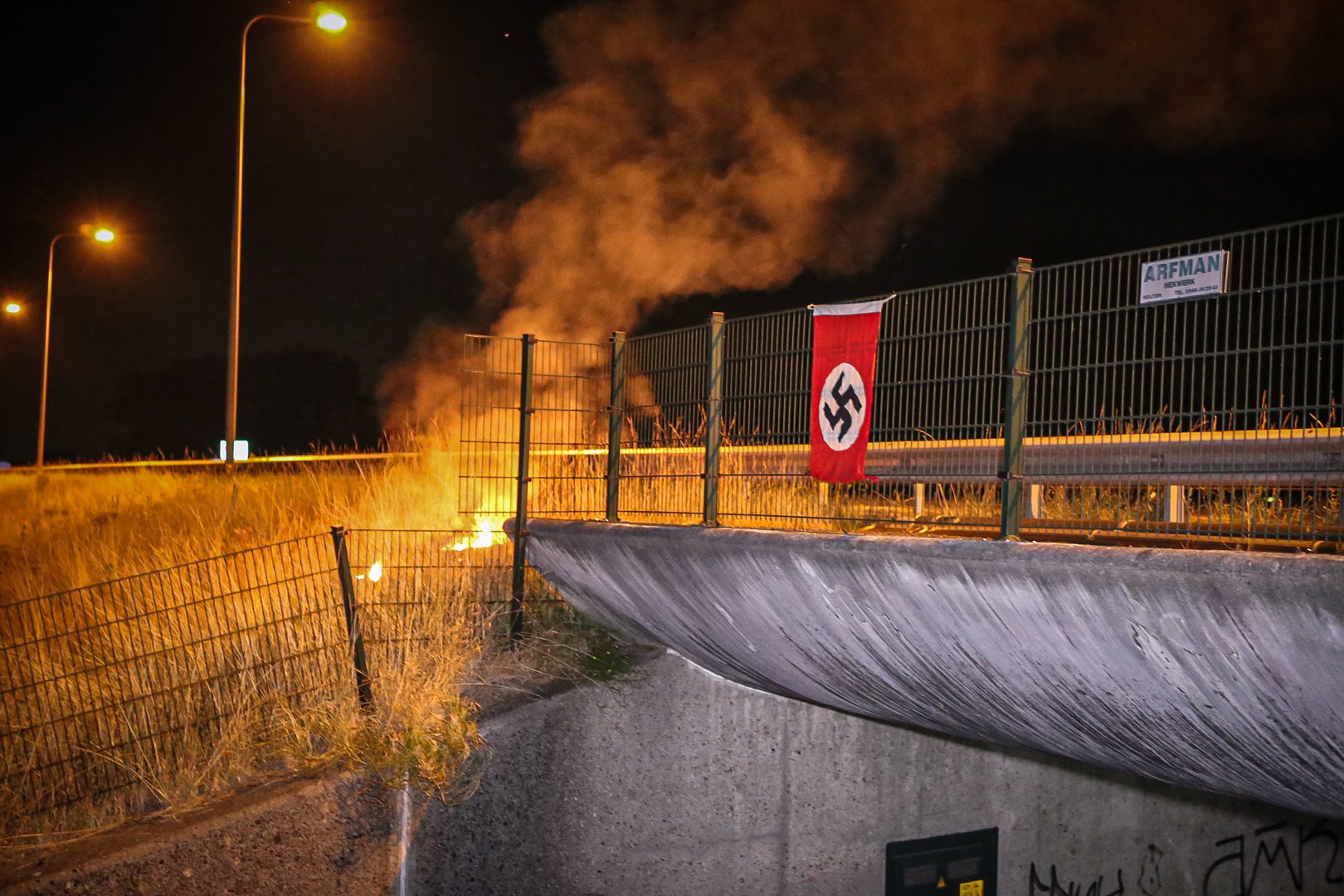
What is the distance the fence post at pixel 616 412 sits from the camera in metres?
9.02

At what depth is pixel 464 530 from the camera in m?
9.89

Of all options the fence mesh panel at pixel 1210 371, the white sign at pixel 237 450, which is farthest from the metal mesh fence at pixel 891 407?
the white sign at pixel 237 450

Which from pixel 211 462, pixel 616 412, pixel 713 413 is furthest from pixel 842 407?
pixel 211 462

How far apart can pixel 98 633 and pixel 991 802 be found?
682cm

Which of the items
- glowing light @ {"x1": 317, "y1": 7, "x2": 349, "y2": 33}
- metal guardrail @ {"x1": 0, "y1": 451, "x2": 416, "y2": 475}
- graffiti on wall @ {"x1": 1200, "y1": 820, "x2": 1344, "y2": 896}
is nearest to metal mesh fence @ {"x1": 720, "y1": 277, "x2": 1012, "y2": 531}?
graffiti on wall @ {"x1": 1200, "y1": 820, "x2": 1344, "y2": 896}

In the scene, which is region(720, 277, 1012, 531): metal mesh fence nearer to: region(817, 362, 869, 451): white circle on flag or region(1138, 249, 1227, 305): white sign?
region(817, 362, 869, 451): white circle on flag

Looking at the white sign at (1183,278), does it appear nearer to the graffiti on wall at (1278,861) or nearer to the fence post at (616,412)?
the fence post at (616,412)

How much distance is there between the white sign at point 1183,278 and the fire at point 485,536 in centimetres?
591

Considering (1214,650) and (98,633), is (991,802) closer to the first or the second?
(1214,650)

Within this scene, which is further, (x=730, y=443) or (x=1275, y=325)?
(x=730, y=443)

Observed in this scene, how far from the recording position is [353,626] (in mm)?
8078

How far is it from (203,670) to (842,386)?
5.03 metres

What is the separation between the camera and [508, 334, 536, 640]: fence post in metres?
9.11

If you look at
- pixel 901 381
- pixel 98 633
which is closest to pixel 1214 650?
pixel 901 381
